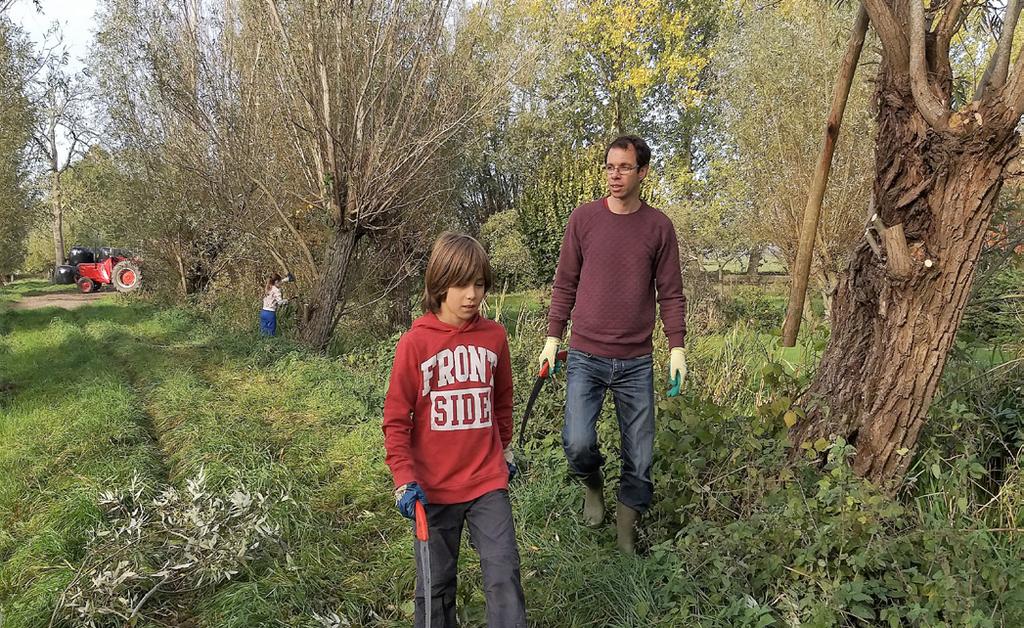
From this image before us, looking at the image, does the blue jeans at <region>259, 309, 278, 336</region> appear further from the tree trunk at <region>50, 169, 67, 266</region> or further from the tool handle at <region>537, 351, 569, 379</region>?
the tree trunk at <region>50, 169, 67, 266</region>

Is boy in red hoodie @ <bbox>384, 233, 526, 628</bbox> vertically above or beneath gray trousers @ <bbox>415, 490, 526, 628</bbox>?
above

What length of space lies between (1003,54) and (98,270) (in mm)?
29626

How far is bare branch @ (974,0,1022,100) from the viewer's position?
260 centimetres

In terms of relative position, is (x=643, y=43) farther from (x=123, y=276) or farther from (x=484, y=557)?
(x=484, y=557)

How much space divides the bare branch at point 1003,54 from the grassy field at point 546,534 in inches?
60.5

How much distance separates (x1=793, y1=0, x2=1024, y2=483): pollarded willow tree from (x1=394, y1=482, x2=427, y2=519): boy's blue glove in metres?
2.14

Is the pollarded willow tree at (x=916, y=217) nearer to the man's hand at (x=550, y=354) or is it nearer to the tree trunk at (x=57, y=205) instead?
the man's hand at (x=550, y=354)

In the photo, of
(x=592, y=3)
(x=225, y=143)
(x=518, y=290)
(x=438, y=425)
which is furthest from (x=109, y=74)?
(x=438, y=425)

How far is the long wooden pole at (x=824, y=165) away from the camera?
2.89 metres

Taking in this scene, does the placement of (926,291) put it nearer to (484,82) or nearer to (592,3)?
(484,82)

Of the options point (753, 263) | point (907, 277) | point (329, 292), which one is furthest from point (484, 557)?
point (753, 263)

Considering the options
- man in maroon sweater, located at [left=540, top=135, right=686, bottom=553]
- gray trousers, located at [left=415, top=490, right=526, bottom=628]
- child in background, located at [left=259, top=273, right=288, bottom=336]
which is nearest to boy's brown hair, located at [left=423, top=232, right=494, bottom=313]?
gray trousers, located at [left=415, top=490, right=526, bottom=628]

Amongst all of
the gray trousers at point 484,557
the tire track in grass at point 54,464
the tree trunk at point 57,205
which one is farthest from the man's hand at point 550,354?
the tree trunk at point 57,205

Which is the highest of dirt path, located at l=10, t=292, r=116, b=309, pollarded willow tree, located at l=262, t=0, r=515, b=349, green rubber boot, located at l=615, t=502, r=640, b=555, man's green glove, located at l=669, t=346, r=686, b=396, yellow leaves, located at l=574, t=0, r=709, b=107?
yellow leaves, located at l=574, t=0, r=709, b=107
